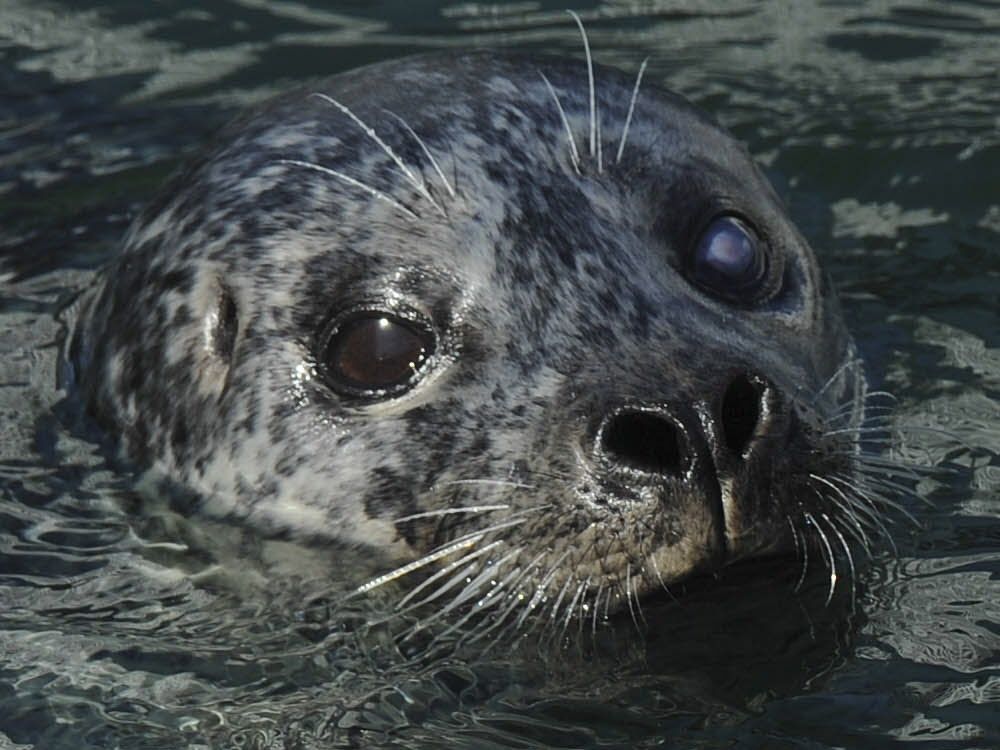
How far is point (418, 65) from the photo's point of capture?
581cm

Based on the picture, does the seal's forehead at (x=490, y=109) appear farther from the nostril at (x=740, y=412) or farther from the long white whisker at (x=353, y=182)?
the nostril at (x=740, y=412)

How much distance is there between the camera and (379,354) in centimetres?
507

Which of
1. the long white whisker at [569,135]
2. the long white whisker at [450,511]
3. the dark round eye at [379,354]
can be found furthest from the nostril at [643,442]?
the long white whisker at [569,135]

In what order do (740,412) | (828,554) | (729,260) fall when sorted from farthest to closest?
(729,260) → (828,554) → (740,412)

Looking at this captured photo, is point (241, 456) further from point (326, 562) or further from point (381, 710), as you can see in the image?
point (381, 710)

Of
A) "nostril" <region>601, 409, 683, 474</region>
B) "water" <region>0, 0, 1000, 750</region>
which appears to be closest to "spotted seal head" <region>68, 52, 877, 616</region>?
"nostril" <region>601, 409, 683, 474</region>

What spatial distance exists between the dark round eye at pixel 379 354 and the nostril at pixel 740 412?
2.39 feet

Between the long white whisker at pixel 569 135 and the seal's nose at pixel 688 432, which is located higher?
the long white whisker at pixel 569 135

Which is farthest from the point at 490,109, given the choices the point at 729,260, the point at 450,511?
the point at 450,511

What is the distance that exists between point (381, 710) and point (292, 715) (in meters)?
0.18

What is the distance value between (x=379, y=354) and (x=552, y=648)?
76cm

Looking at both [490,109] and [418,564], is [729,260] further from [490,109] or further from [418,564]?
[418,564]

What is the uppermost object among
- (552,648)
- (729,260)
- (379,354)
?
(729,260)

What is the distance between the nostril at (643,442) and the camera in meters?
4.52
